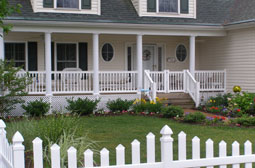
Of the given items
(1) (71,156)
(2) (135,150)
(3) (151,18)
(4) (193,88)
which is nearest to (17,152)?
(1) (71,156)

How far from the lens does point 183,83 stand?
52.8 feet

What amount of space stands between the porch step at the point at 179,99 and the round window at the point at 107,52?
329 cm

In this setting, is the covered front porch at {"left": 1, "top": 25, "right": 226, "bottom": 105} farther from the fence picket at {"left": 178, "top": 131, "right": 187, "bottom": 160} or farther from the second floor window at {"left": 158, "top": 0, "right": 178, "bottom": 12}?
the fence picket at {"left": 178, "top": 131, "right": 187, "bottom": 160}

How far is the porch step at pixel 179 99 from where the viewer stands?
51.2 ft

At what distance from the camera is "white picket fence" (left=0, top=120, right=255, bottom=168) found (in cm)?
363

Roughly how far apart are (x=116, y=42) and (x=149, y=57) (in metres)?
1.97

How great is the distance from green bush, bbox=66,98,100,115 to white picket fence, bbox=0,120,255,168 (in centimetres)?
891

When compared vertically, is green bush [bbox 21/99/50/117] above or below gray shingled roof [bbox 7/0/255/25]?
below

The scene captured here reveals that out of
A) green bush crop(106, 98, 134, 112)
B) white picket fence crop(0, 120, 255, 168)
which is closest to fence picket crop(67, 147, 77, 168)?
white picket fence crop(0, 120, 255, 168)

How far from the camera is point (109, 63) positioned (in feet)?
57.2

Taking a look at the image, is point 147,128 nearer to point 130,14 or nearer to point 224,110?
point 224,110

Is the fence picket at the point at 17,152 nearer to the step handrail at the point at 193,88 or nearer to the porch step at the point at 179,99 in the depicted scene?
the porch step at the point at 179,99

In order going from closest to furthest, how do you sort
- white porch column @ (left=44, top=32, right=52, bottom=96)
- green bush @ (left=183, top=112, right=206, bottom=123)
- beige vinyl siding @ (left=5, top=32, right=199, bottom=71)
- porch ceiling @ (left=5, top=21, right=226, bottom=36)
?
green bush @ (left=183, top=112, right=206, bottom=123) → porch ceiling @ (left=5, top=21, right=226, bottom=36) → white porch column @ (left=44, top=32, right=52, bottom=96) → beige vinyl siding @ (left=5, top=32, right=199, bottom=71)

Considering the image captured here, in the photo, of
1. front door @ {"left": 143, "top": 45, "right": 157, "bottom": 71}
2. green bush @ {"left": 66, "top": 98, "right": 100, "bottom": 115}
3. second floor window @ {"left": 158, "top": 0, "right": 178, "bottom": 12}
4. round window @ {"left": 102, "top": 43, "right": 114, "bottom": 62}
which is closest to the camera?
green bush @ {"left": 66, "top": 98, "right": 100, "bottom": 115}
